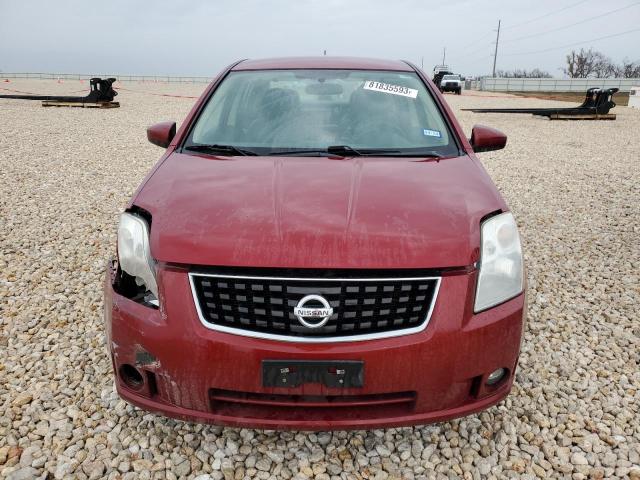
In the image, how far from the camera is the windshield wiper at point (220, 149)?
8.23ft

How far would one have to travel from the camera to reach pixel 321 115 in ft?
9.27

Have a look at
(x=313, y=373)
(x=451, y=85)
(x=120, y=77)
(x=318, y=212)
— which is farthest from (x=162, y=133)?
(x=120, y=77)

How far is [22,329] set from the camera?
118 inches

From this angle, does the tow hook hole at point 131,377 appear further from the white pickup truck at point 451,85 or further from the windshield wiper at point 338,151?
the white pickup truck at point 451,85

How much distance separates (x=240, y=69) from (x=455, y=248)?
7.21 ft

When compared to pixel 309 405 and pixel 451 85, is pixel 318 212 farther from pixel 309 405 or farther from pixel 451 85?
pixel 451 85

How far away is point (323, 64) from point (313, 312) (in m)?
2.13

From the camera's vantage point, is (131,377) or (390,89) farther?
(390,89)

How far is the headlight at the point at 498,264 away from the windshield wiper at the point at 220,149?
1233 mm

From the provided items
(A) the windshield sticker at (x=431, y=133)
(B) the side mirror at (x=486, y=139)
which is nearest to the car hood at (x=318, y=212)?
(A) the windshield sticker at (x=431, y=133)

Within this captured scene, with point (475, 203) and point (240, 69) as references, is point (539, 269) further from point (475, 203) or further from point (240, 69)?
point (240, 69)

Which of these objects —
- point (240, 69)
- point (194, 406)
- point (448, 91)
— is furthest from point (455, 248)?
point (448, 91)

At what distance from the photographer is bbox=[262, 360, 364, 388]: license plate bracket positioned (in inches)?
63.8

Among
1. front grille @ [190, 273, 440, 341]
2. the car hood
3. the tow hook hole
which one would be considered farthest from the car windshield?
the tow hook hole
